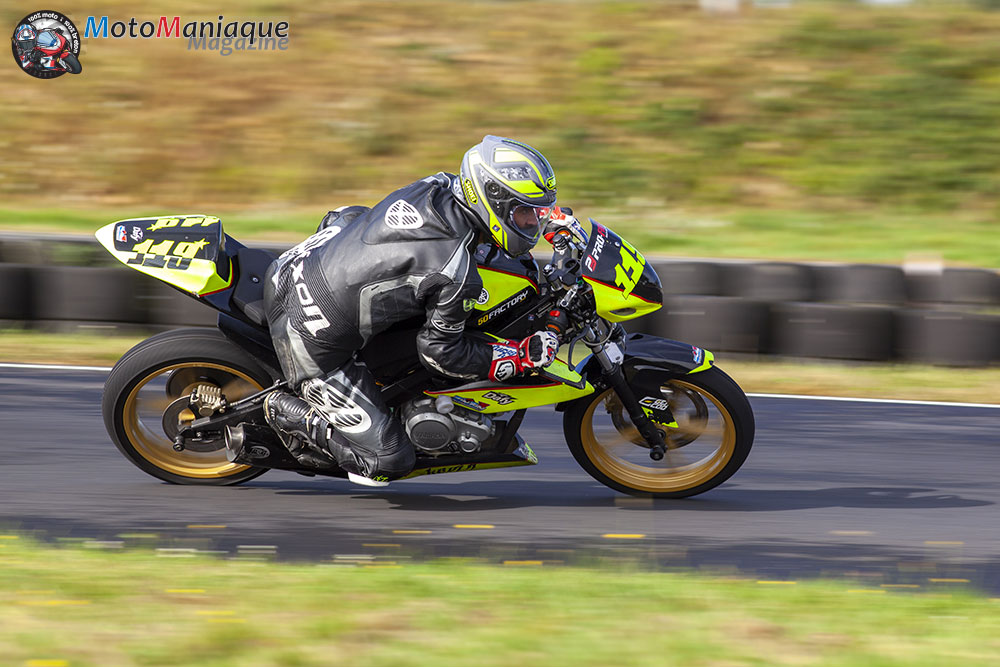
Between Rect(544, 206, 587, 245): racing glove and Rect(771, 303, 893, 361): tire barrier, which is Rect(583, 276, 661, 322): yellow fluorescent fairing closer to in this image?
Rect(544, 206, 587, 245): racing glove

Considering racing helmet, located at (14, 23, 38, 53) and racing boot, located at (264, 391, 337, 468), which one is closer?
racing boot, located at (264, 391, 337, 468)

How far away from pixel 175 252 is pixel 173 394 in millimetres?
785

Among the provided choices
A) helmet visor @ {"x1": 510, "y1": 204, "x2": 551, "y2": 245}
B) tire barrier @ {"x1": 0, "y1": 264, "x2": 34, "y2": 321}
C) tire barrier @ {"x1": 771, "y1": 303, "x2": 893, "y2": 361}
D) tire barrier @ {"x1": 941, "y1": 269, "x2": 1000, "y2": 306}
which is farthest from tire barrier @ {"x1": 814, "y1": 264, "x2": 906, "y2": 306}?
tire barrier @ {"x1": 0, "y1": 264, "x2": 34, "y2": 321}

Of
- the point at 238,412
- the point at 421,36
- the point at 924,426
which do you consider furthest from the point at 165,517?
the point at 421,36

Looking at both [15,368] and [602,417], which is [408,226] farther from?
[15,368]

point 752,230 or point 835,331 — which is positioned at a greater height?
point 835,331

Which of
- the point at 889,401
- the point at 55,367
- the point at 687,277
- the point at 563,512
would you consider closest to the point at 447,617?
the point at 563,512

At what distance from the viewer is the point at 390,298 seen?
5.76 metres

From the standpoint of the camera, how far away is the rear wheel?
604 centimetres

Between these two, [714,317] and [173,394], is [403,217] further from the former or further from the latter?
[714,317]

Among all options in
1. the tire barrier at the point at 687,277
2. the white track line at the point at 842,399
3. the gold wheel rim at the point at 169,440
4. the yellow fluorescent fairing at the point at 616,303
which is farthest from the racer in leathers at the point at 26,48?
the yellow fluorescent fairing at the point at 616,303

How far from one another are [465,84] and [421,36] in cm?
155

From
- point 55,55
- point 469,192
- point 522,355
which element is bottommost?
point 55,55

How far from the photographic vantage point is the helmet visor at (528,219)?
222 inches
